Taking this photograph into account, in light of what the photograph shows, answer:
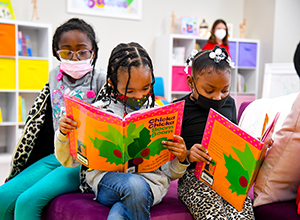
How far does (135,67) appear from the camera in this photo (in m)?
1.27

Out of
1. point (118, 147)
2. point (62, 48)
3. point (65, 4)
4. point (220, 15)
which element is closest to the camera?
point (118, 147)

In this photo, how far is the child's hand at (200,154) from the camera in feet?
4.14

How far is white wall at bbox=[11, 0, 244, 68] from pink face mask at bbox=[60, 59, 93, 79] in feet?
9.44

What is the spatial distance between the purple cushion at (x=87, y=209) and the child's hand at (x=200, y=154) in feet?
0.69

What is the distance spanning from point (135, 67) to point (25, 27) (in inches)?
124

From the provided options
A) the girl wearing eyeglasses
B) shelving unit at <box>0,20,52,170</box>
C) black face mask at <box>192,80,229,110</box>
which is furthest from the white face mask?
black face mask at <box>192,80,229,110</box>

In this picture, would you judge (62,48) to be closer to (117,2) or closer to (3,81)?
(3,81)

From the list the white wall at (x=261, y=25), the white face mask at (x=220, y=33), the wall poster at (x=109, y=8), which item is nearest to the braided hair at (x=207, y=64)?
the white face mask at (x=220, y=33)

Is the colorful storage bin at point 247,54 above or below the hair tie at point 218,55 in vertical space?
above

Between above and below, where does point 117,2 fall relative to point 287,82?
above

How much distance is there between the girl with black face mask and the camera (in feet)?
4.01

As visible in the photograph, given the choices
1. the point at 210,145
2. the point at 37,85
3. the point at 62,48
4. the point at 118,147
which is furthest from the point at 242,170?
the point at 37,85

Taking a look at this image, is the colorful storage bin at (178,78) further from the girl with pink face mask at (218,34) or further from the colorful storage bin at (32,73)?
the colorful storage bin at (32,73)

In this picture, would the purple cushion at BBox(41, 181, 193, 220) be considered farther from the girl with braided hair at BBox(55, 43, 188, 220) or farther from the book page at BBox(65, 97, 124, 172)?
the book page at BBox(65, 97, 124, 172)
